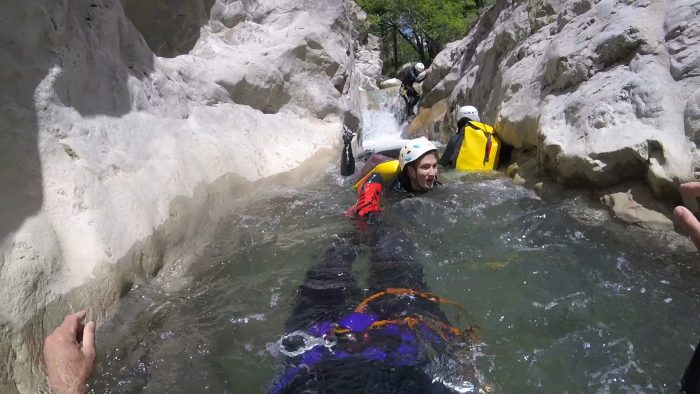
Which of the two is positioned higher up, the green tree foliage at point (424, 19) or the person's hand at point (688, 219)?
the green tree foliage at point (424, 19)

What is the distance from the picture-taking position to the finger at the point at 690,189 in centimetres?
158

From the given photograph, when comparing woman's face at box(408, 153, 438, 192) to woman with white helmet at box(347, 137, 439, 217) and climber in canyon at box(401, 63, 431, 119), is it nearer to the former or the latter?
woman with white helmet at box(347, 137, 439, 217)

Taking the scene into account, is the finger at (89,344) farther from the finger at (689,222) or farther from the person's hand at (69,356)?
the finger at (689,222)

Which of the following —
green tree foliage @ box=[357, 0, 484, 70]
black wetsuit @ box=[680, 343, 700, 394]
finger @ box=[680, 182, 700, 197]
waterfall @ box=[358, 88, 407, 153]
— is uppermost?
green tree foliage @ box=[357, 0, 484, 70]

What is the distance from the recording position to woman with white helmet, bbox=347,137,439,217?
420 centimetres

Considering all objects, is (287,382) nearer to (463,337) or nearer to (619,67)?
(463,337)

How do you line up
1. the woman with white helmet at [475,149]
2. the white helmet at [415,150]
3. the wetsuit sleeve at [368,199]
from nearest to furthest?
the wetsuit sleeve at [368,199] → the white helmet at [415,150] → the woman with white helmet at [475,149]

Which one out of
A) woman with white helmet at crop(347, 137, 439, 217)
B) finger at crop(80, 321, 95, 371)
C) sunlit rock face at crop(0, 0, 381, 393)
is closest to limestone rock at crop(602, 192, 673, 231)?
woman with white helmet at crop(347, 137, 439, 217)

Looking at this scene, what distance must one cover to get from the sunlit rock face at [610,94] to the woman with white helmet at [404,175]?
157cm

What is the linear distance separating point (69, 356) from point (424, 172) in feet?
10.2

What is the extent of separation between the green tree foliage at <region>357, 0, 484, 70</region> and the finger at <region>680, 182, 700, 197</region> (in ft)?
84.5

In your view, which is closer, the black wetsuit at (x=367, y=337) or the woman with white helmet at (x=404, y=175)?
the black wetsuit at (x=367, y=337)

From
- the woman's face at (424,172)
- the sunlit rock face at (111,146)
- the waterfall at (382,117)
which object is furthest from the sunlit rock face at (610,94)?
the waterfall at (382,117)

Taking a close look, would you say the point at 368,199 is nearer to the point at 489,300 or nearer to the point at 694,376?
the point at 489,300
